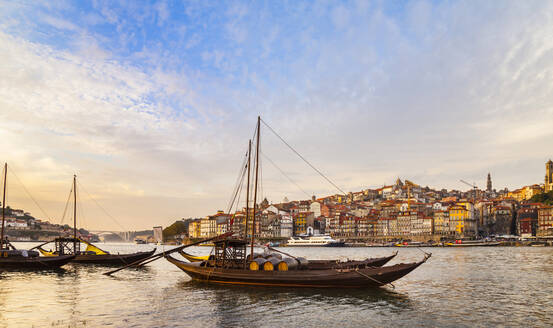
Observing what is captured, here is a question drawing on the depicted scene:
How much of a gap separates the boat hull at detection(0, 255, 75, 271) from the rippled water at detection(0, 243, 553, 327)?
8.11 m

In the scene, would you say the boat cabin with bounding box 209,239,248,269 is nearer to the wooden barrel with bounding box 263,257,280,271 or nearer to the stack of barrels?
the stack of barrels

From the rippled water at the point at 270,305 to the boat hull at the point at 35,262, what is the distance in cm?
811

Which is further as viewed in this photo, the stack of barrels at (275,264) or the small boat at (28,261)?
the small boat at (28,261)

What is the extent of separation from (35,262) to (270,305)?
27116 mm

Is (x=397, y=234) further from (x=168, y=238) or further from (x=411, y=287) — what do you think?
(x=411, y=287)

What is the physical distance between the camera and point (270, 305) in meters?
20.2

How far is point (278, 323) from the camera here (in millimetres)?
16766

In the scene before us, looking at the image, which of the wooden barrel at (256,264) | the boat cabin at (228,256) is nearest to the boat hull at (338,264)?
the wooden barrel at (256,264)

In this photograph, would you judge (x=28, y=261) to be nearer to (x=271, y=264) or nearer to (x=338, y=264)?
(x=271, y=264)

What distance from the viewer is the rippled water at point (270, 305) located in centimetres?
1703

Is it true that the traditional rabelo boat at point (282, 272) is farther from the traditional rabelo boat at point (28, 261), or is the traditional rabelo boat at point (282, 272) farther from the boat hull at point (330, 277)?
the traditional rabelo boat at point (28, 261)

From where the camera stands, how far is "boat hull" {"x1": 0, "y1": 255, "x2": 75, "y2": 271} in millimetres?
37844

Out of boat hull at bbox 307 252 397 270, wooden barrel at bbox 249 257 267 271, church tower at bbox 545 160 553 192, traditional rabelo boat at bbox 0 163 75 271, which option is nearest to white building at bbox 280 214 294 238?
church tower at bbox 545 160 553 192

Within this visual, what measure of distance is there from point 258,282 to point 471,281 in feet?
49.4
